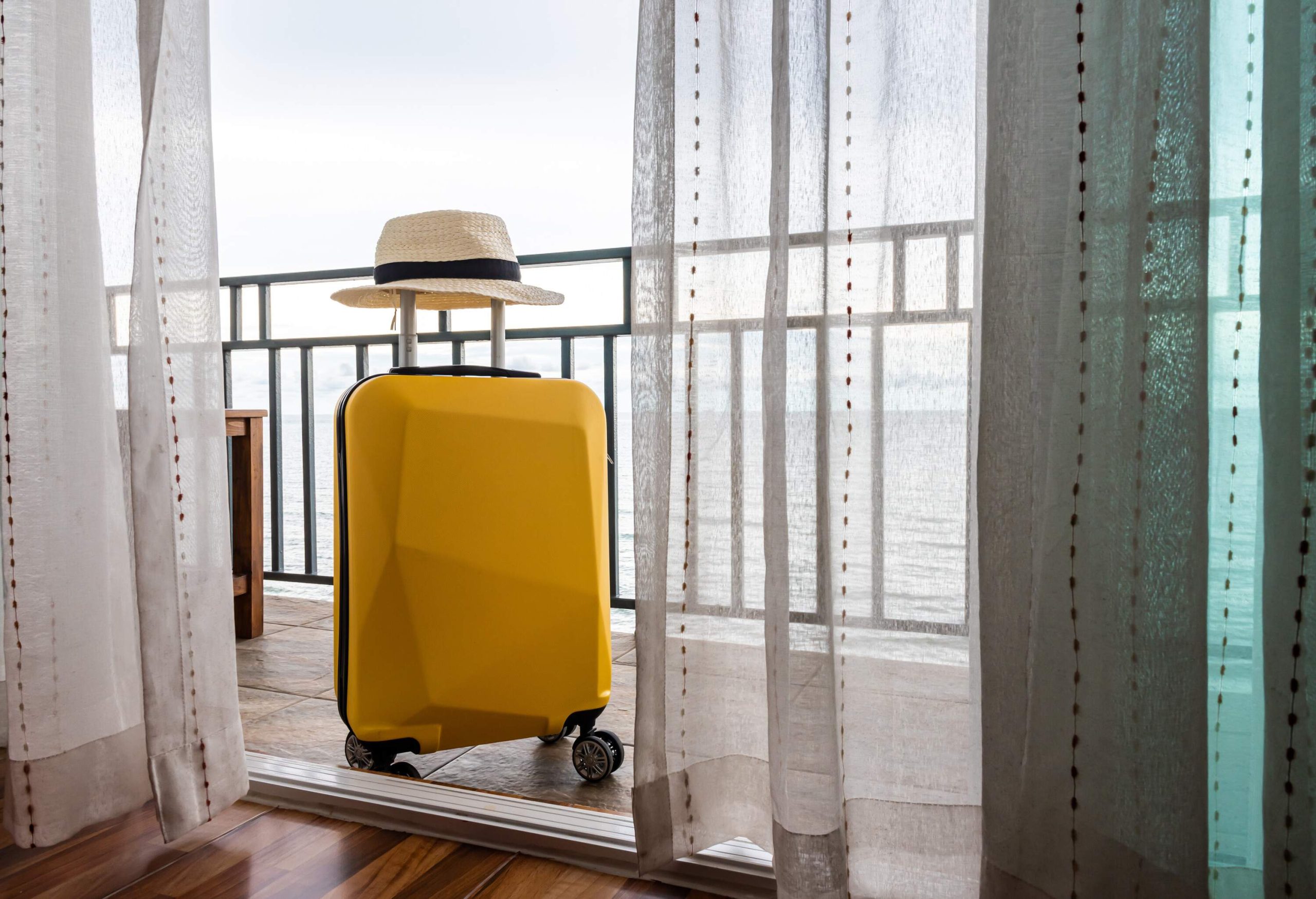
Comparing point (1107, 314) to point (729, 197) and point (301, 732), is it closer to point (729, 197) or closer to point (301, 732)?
point (729, 197)

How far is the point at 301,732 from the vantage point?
1707 mm

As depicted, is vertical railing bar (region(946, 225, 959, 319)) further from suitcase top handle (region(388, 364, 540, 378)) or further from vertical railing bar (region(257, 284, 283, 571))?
vertical railing bar (region(257, 284, 283, 571))

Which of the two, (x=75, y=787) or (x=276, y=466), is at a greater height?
(x=276, y=466)

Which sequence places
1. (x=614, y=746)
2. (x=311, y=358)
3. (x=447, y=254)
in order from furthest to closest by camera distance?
(x=311, y=358)
(x=447, y=254)
(x=614, y=746)

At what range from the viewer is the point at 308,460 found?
10.5 ft

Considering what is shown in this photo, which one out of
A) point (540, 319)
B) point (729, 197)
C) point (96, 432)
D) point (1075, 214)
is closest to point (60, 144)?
point (96, 432)

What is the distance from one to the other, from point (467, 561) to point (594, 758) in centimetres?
44

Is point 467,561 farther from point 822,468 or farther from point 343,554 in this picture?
point 822,468

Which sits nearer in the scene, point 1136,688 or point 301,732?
point 1136,688

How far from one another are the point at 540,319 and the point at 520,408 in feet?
4.21

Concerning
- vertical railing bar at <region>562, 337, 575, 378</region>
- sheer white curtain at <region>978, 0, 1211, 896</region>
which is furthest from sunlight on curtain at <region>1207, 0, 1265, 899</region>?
vertical railing bar at <region>562, 337, 575, 378</region>

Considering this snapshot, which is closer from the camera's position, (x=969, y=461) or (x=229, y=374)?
(x=969, y=461)

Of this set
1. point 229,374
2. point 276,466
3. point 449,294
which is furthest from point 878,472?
point 229,374

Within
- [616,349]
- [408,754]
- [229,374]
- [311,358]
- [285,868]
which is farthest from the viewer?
[229,374]
